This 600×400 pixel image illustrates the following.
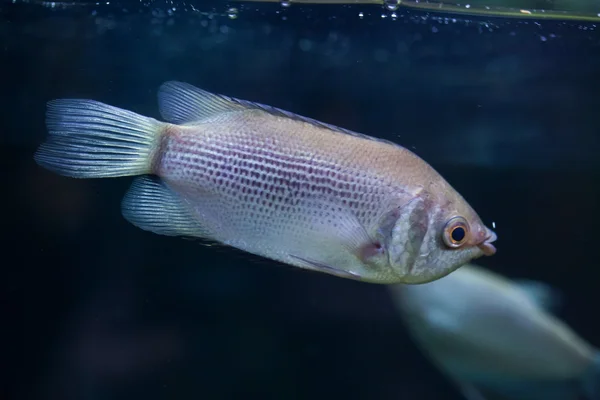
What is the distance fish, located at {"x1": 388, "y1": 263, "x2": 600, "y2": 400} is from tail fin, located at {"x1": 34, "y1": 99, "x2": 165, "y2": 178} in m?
2.28

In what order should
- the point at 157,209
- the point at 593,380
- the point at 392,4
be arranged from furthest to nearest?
the point at 593,380 < the point at 392,4 < the point at 157,209

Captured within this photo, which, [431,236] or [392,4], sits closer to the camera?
[431,236]

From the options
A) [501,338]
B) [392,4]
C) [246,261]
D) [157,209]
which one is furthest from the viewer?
[501,338]

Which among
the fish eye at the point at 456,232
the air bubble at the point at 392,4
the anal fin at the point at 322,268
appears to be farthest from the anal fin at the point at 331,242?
the air bubble at the point at 392,4

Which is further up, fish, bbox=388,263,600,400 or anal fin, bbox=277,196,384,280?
anal fin, bbox=277,196,384,280

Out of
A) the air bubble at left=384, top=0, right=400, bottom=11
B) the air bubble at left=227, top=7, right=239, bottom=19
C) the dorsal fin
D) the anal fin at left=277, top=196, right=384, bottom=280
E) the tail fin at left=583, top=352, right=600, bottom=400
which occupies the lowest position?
the tail fin at left=583, top=352, right=600, bottom=400

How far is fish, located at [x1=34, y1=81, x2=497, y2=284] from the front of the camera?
152 centimetres

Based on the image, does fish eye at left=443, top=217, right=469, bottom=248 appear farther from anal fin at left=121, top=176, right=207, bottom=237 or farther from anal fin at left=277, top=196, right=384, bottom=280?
anal fin at left=121, top=176, right=207, bottom=237

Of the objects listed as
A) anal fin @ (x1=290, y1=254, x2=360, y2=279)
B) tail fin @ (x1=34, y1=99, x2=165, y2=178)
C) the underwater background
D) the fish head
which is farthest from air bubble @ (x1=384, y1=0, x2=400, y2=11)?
anal fin @ (x1=290, y1=254, x2=360, y2=279)

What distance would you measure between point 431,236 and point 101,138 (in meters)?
1.06

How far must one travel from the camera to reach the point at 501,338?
318cm

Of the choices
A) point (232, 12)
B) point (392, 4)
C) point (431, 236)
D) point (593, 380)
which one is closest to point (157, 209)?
point (431, 236)

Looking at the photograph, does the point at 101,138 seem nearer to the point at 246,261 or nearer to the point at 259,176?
the point at 259,176

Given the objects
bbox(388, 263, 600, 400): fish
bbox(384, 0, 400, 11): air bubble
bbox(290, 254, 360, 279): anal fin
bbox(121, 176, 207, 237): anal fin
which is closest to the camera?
bbox(290, 254, 360, 279): anal fin
